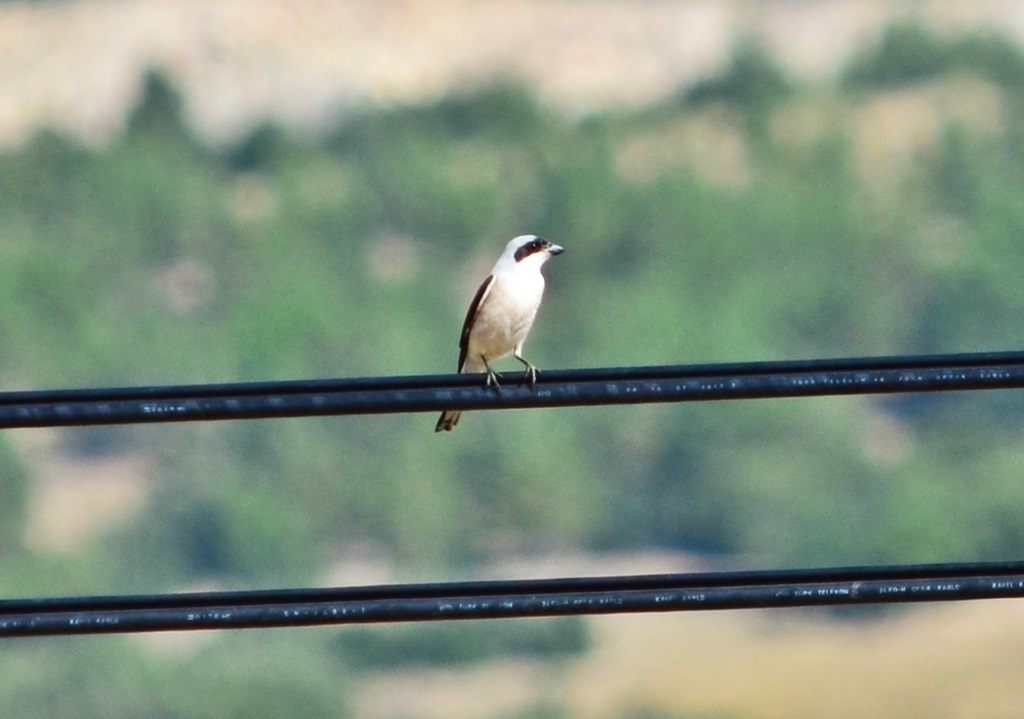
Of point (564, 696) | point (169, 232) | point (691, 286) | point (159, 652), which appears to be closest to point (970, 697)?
point (564, 696)

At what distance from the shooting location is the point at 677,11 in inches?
3829

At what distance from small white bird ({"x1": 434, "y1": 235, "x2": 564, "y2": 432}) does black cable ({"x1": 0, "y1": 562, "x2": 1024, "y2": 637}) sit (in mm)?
3721

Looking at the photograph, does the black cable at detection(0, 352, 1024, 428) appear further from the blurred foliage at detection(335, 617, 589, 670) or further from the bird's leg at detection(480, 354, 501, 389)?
the blurred foliage at detection(335, 617, 589, 670)

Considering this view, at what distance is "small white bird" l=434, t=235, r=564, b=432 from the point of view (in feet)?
26.2

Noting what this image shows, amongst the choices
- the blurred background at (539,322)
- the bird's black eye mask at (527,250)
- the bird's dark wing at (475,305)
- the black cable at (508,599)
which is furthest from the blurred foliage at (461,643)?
the black cable at (508,599)

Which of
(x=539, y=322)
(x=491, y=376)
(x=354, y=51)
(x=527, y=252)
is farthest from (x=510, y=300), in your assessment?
(x=354, y=51)

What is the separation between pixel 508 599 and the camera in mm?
4055

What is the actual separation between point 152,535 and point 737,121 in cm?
4255

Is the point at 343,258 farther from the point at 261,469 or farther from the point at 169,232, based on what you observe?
the point at 261,469

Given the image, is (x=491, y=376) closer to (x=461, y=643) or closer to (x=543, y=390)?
(x=543, y=390)

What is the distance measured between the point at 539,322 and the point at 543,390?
3247 inches

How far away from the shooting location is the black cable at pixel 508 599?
4.07 metres

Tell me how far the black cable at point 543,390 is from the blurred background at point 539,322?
42088 mm

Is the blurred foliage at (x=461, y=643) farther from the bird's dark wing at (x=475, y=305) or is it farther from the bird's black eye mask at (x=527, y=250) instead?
the bird's black eye mask at (x=527, y=250)
